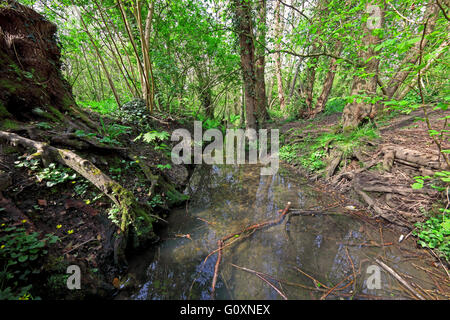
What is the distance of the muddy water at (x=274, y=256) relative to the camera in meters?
1.88

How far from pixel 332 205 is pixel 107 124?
5911 millimetres

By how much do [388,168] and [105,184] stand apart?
16.3ft

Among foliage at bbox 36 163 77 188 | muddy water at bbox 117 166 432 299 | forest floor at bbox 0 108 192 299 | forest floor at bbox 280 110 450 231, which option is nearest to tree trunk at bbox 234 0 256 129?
forest floor at bbox 280 110 450 231

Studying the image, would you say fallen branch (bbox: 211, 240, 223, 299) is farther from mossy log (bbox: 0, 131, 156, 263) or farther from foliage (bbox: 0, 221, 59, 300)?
foliage (bbox: 0, 221, 59, 300)

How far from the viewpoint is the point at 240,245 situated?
2510 mm

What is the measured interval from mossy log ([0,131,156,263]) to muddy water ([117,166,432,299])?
14.4 inches

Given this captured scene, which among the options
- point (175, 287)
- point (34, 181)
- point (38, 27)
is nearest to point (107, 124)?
point (38, 27)

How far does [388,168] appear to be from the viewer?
3143mm

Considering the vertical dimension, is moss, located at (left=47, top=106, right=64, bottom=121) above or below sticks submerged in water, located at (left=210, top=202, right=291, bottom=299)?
above

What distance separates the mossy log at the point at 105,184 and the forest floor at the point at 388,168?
12.3 feet

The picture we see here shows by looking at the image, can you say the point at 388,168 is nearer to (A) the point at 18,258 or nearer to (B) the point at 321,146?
(B) the point at 321,146

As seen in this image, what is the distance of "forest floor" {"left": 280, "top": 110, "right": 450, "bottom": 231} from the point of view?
8.34 ft

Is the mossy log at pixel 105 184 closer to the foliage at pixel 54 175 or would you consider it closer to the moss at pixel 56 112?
the foliage at pixel 54 175

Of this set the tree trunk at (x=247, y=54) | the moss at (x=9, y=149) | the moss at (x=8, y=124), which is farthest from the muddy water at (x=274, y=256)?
the tree trunk at (x=247, y=54)
